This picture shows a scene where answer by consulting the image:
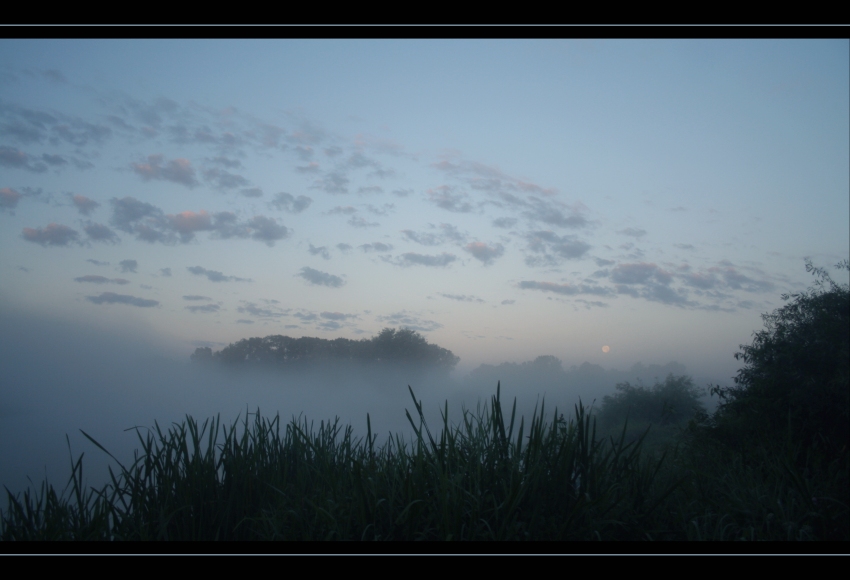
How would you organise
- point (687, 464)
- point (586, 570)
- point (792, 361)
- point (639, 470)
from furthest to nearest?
point (792, 361)
point (687, 464)
point (639, 470)
point (586, 570)

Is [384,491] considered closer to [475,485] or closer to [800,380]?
[475,485]

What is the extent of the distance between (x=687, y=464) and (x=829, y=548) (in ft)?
4.03

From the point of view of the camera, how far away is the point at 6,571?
2.49m

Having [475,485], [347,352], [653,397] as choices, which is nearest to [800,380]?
[475,485]

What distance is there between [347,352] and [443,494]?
41.0 feet

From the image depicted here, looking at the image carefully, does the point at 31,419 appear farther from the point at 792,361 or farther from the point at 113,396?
the point at 792,361

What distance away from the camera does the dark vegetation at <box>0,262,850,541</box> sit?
293 cm

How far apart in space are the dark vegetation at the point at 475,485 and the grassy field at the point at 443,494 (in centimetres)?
1

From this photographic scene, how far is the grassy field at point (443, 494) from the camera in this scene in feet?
9.53

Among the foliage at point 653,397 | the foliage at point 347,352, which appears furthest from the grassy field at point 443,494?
the foliage at point 347,352

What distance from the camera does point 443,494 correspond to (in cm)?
276

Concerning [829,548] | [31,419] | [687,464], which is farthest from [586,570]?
[31,419]

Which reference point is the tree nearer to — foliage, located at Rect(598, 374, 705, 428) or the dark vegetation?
the dark vegetation
